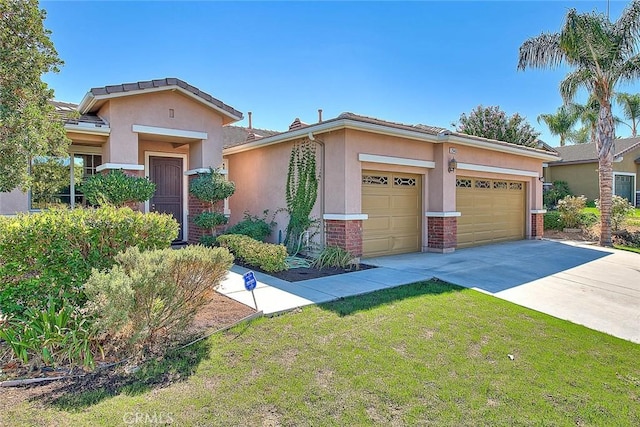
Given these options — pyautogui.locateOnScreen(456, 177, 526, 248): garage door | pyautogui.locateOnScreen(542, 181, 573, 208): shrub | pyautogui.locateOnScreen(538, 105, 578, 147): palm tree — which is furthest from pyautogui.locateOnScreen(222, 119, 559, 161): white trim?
pyautogui.locateOnScreen(538, 105, 578, 147): palm tree

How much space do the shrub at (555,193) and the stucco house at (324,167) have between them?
41.1 ft

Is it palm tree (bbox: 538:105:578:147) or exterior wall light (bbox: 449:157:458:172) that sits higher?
palm tree (bbox: 538:105:578:147)

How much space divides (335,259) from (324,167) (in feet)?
7.90

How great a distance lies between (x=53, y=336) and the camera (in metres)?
3.95

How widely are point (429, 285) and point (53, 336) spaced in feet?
19.0

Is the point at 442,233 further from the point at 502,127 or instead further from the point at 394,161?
the point at 502,127

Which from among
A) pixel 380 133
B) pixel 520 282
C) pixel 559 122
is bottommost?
pixel 520 282

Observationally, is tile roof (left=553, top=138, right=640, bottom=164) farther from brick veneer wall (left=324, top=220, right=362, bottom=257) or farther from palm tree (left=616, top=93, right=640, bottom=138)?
brick veneer wall (left=324, top=220, right=362, bottom=257)

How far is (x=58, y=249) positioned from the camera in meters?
4.45

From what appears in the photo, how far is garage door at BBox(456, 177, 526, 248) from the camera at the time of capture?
40.0 ft

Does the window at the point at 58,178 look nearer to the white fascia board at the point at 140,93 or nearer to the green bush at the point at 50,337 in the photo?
the white fascia board at the point at 140,93

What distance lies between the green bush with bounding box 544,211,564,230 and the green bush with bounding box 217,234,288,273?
43.6ft

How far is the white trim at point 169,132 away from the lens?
9.91m

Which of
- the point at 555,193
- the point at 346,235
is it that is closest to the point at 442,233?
the point at 346,235
